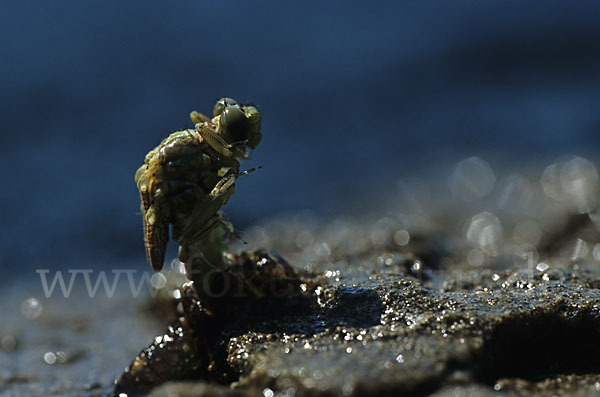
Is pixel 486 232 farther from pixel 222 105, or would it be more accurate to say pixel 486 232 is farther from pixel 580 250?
pixel 222 105

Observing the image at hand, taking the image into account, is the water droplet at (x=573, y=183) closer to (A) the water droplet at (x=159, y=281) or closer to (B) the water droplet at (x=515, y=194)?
(B) the water droplet at (x=515, y=194)

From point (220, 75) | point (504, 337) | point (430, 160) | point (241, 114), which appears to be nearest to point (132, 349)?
point (241, 114)

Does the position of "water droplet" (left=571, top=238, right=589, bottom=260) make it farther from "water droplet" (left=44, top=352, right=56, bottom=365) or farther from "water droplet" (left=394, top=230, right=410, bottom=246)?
"water droplet" (left=44, top=352, right=56, bottom=365)

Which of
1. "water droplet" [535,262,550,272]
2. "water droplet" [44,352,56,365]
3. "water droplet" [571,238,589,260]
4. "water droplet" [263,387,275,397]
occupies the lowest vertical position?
"water droplet" [263,387,275,397]

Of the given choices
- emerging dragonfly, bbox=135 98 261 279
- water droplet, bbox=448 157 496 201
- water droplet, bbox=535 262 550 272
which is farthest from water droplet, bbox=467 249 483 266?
emerging dragonfly, bbox=135 98 261 279

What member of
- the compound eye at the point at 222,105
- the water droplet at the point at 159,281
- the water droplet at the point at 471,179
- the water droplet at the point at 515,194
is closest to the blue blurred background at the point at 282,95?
the water droplet at the point at 471,179

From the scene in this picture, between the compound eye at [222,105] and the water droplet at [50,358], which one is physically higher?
the compound eye at [222,105]

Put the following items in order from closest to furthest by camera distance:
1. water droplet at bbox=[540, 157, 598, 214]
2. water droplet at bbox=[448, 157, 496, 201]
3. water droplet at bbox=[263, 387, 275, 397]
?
water droplet at bbox=[263, 387, 275, 397] → water droplet at bbox=[540, 157, 598, 214] → water droplet at bbox=[448, 157, 496, 201]
